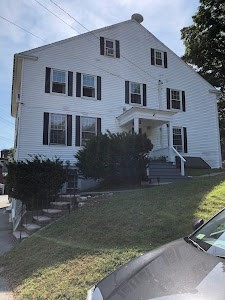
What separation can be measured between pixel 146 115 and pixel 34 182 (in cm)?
714

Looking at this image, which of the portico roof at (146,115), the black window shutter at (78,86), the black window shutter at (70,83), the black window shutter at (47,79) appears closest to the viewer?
the portico roof at (146,115)

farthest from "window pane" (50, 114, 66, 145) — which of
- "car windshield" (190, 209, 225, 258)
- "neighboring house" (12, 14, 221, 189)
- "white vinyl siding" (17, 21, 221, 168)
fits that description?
"car windshield" (190, 209, 225, 258)

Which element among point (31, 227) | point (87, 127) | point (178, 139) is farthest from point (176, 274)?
point (178, 139)

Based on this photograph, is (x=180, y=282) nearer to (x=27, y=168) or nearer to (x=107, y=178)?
(x=27, y=168)

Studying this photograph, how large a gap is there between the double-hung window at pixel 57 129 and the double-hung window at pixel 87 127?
965 millimetres

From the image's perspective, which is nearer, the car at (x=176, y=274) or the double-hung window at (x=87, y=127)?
the car at (x=176, y=274)

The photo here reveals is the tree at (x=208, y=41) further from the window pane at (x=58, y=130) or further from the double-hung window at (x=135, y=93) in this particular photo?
the window pane at (x=58, y=130)

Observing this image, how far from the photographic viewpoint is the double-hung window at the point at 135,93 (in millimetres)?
18578

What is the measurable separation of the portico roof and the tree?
10613 mm

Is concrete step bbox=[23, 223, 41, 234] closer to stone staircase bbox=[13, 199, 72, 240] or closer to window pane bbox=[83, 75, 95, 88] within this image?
stone staircase bbox=[13, 199, 72, 240]

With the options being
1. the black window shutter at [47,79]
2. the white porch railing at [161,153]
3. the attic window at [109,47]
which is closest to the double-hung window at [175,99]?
the white porch railing at [161,153]

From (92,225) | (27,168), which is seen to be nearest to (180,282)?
(92,225)

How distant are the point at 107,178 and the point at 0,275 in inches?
307

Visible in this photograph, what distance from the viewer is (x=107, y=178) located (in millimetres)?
13711
